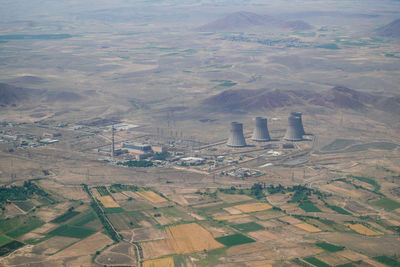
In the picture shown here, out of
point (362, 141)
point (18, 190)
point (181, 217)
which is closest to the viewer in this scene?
point (181, 217)

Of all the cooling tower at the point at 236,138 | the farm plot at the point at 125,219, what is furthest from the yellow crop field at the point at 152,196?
the cooling tower at the point at 236,138

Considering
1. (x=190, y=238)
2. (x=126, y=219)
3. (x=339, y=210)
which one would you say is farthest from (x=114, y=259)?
(x=339, y=210)

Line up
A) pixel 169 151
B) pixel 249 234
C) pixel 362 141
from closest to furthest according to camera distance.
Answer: pixel 249 234 < pixel 169 151 < pixel 362 141

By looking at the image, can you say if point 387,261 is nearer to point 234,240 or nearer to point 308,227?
point 308,227

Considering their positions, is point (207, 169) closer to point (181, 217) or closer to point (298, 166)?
point (298, 166)

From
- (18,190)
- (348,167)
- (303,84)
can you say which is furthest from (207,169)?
(303,84)

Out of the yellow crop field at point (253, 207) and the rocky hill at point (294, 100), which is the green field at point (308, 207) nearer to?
the yellow crop field at point (253, 207)
